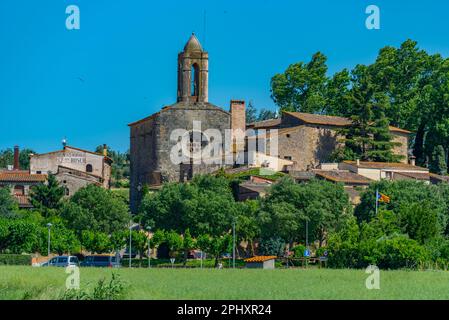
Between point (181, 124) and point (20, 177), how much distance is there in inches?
527

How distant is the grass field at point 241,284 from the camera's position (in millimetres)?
37500

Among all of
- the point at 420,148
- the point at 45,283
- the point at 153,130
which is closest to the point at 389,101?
the point at 420,148

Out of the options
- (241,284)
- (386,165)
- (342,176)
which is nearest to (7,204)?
(342,176)

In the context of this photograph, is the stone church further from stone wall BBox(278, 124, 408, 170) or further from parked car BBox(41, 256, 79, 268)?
parked car BBox(41, 256, 79, 268)

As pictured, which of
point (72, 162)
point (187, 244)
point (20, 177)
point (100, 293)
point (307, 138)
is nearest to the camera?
point (100, 293)

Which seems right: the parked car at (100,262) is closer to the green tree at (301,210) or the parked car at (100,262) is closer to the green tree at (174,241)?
the green tree at (174,241)

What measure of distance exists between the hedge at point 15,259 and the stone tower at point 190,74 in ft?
108

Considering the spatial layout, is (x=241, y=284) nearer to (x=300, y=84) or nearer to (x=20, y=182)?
(x=20, y=182)

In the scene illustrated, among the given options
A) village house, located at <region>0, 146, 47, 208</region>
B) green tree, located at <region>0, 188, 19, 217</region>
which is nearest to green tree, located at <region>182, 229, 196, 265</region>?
green tree, located at <region>0, 188, 19, 217</region>

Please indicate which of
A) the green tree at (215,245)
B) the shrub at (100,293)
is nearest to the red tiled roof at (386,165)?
the green tree at (215,245)

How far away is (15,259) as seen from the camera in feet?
209

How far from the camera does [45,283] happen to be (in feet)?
134
